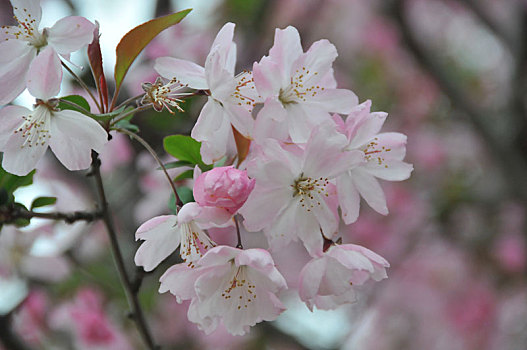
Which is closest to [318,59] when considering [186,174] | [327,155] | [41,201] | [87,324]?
[327,155]

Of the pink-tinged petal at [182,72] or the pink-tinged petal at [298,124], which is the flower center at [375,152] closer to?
the pink-tinged petal at [298,124]

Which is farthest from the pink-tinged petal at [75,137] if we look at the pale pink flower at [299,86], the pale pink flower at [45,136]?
the pale pink flower at [299,86]

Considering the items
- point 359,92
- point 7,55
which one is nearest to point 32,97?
point 7,55

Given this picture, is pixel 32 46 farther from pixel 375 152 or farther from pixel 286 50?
pixel 375 152

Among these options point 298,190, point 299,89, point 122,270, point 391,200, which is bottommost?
point 391,200

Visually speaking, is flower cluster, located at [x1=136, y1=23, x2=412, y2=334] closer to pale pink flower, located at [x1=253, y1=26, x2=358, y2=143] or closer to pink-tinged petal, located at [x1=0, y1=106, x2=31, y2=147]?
pale pink flower, located at [x1=253, y1=26, x2=358, y2=143]

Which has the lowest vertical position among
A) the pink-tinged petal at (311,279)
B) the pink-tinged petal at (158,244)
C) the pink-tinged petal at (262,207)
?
the pink-tinged petal at (311,279)
